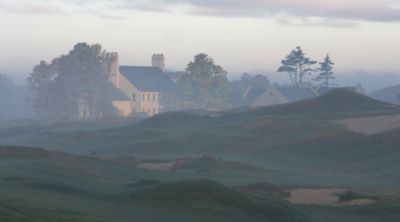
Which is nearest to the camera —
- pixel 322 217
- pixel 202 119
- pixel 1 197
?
pixel 1 197

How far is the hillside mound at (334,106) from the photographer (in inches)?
4122

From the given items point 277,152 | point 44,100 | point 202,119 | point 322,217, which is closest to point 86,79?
point 44,100

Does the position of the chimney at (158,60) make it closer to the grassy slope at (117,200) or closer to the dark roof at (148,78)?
the dark roof at (148,78)

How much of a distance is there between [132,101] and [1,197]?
143m

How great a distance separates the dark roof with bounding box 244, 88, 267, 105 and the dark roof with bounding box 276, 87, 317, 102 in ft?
26.3

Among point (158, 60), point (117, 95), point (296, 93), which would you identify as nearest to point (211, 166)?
point (117, 95)

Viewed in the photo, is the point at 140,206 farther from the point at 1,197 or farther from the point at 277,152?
the point at 277,152

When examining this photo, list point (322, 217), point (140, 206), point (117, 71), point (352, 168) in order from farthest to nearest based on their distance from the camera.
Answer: point (117, 71)
point (352, 168)
point (322, 217)
point (140, 206)

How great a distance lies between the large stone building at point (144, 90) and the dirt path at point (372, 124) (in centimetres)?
8131

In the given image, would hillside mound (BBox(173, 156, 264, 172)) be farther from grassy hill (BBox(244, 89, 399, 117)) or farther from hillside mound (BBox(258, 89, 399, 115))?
hillside mound (BBox(258, 89, 399, 115))

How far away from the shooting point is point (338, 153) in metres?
81.4

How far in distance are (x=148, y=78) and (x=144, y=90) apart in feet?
18.6

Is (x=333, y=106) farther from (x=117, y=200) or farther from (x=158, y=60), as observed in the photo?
(x=158, y=60)

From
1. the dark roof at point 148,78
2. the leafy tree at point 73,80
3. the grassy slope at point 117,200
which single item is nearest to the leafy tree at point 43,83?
the leafy tree at point 73,80
